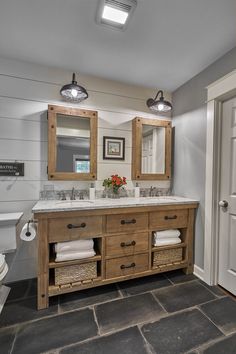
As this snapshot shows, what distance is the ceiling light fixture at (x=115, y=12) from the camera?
4.16ft

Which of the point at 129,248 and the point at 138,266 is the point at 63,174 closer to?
the point at 129,248

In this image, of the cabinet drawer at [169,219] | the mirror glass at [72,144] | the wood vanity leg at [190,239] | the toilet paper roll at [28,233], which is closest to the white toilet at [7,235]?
the toilet paper roll at [28,233]

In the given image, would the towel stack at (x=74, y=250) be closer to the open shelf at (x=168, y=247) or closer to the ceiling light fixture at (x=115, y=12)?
the open shelf at (x=168, y=247)

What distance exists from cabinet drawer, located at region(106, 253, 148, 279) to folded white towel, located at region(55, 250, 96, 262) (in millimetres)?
219

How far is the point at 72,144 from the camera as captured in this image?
2.14 m

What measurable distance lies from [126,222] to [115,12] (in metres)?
1.78

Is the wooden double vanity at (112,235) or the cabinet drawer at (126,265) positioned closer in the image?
the wooden double vanity at (112,235)

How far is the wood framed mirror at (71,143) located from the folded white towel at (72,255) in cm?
83

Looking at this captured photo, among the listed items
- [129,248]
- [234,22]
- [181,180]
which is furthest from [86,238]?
[234,22]

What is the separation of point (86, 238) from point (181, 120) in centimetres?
192

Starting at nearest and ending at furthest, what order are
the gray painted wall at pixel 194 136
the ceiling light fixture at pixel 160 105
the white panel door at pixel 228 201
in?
1. the white panel door at pixel 228 201
2. the gray painted wall at pixel 194 136
3. the ceiling light fixture at pixel 160 105

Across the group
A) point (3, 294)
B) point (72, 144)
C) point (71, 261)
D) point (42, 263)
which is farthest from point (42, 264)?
point (72, 144)

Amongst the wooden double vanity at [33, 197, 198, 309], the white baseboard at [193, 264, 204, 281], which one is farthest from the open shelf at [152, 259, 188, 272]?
the white baseboard at [193, 264, 204, 281]

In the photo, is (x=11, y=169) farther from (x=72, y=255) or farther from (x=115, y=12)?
(x=115, y=12)
